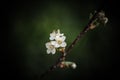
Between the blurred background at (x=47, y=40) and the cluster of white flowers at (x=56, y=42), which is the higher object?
the blurred background at (x=47, y=40)

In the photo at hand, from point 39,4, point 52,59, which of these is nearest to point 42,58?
point 52,59

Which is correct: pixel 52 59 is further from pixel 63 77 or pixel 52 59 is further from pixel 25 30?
pixel 25 30

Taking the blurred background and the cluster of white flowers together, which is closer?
the cluster of white flowers

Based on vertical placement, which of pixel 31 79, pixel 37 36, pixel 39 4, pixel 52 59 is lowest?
pixel 31 79

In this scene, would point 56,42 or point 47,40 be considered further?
point 47,40

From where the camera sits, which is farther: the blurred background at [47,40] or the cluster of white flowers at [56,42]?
the blurred background at [47,40]

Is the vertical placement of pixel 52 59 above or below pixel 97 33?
below

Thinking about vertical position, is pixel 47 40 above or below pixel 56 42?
above

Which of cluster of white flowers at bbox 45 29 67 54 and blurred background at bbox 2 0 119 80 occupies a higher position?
blurred background at bbox 2 0 119 80
